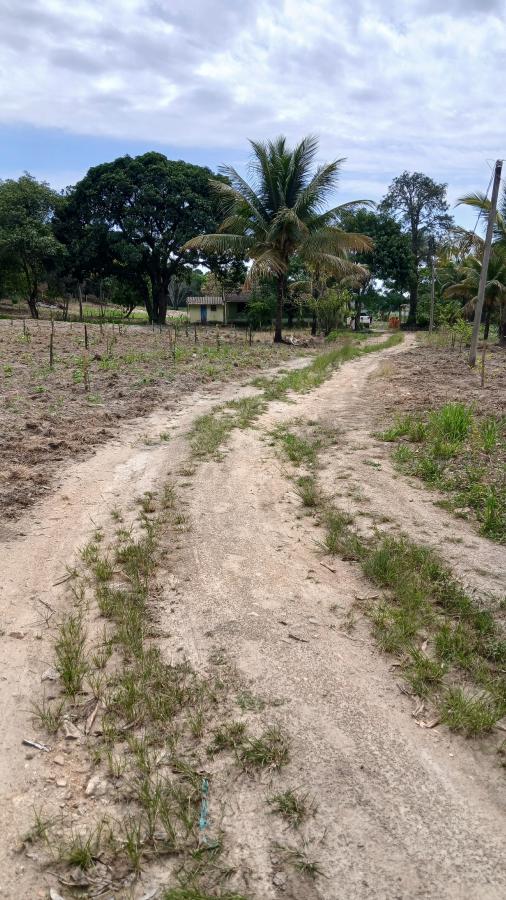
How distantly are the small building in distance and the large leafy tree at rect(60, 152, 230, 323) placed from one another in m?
15.4

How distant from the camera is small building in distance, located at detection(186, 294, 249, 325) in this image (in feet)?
156

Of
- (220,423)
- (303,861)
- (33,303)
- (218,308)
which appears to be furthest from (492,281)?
(303,861)

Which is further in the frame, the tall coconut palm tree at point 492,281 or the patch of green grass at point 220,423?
the tall coconut palm tree at point 492,281

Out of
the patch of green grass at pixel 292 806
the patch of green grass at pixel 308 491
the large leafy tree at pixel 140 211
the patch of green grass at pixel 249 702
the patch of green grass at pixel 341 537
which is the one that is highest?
the large leafy tree at pixel 140 211

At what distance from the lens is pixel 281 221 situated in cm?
2102

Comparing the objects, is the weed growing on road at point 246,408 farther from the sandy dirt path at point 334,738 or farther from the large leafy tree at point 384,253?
the large leafy tree at point 384,253

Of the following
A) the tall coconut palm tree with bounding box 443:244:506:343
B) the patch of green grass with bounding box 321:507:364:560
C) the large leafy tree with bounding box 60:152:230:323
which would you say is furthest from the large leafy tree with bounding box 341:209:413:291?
the patch of green grass with bounding box 321:507:364:560

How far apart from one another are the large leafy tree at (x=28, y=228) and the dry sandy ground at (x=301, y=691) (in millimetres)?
28133

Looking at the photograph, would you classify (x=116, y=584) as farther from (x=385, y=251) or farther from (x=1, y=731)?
(x=385, y=251)

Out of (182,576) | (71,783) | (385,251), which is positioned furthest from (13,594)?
(385,251)

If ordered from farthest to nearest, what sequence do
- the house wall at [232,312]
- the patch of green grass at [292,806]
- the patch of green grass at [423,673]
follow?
the house wall at [232,312], the patch of green grass at [423,673], the patch of green grass at [292,806]

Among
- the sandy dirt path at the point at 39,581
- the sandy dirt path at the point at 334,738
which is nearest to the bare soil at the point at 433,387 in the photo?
the sandy dirt path at the point at 39,581

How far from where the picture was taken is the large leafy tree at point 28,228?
98.9ft

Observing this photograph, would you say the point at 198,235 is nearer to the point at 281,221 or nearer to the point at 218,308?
the point at 281,221
